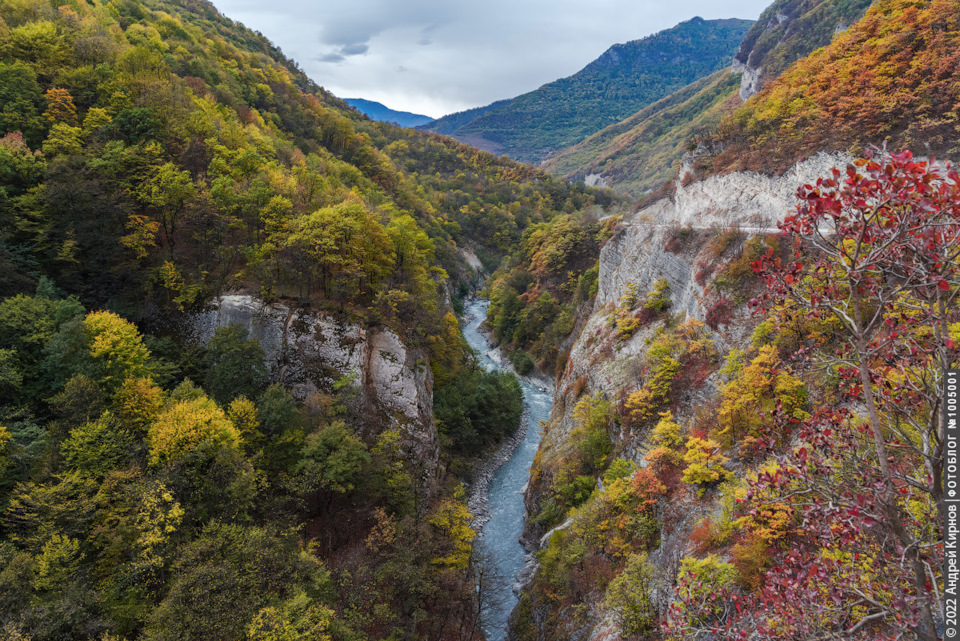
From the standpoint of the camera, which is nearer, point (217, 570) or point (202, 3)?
point (217, 570)

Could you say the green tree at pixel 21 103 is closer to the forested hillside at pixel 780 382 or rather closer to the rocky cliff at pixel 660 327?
the forested hillside at pixel 780 382

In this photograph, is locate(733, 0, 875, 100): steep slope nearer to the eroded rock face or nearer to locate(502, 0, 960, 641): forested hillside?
locate(502, 0, 960, 641): forested hillside

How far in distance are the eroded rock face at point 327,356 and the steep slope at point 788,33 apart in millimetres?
102057

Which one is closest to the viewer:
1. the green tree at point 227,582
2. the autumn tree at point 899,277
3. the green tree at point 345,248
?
the autumn tree at point 899,277

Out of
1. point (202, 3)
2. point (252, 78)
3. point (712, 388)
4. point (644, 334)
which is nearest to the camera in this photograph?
point (712, 388)

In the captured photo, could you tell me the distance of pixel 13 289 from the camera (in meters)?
27.4

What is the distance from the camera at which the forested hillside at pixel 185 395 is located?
19.0 m

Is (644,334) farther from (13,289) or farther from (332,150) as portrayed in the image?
(332,150)

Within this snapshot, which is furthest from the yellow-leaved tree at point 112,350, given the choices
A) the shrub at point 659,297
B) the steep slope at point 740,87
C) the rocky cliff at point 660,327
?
the steep slope at point 740,87

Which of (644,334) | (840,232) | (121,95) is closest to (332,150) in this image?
(121,95)

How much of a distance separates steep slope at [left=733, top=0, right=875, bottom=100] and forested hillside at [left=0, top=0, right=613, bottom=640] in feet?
334

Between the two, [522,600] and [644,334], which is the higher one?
[644,334]

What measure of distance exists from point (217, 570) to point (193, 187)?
93.5 feet

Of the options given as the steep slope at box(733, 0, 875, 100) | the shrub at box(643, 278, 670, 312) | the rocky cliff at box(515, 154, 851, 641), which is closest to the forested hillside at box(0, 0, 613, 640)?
the rocky cliff at box(515, 154, 851, 641)
